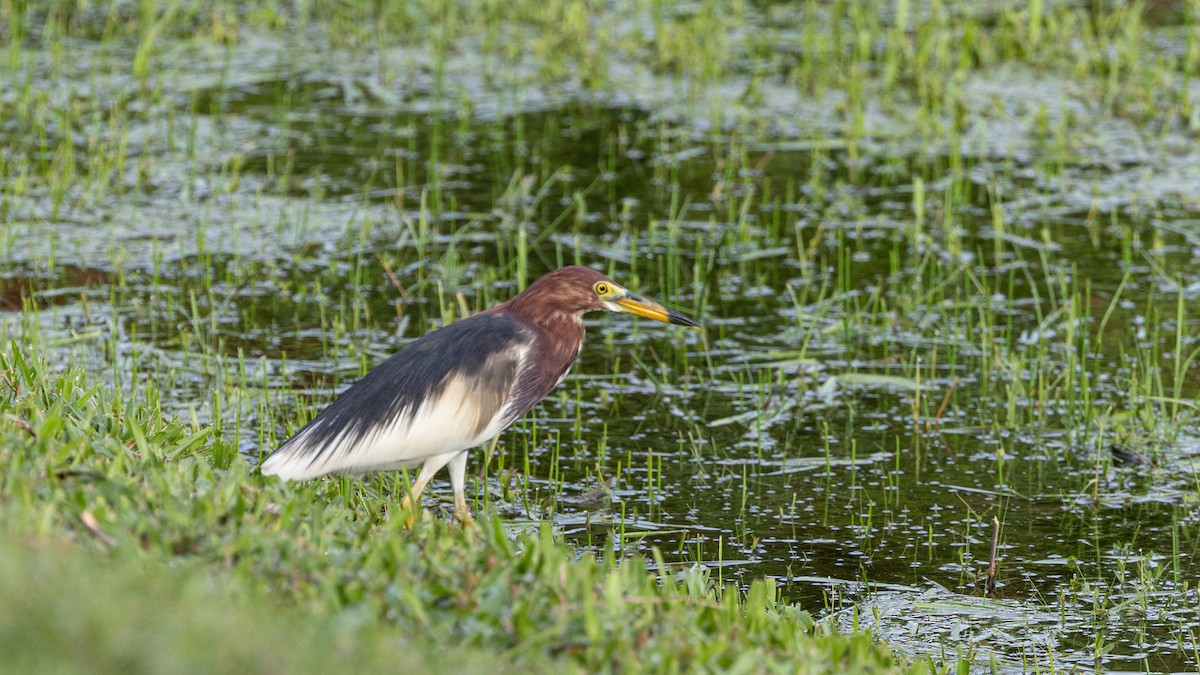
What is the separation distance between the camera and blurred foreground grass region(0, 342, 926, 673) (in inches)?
120

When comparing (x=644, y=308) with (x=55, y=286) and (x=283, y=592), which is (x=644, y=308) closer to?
(x=283, y=592)

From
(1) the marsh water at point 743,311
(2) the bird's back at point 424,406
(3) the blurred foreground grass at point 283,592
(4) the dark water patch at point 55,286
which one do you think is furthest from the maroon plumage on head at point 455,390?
(4) the dark water patch at point 55,286

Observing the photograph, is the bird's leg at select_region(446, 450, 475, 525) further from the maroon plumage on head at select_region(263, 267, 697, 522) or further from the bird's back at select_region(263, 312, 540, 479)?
the bird's back at select_region(263, 312, 540, 479)

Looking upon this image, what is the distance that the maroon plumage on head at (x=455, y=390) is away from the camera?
5.36 metres

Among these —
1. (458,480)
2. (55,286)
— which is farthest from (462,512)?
(55,286)

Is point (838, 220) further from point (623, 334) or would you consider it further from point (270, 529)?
point (270, 529)

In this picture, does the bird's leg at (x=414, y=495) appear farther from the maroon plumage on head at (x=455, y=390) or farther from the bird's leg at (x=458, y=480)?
the bird's leg at (x=458, y=480)

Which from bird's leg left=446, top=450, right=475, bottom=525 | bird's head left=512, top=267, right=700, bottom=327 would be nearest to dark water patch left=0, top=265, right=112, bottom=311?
bird's leg left=446, top=450, right=475, bottom=525

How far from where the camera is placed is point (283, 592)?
3.72 m

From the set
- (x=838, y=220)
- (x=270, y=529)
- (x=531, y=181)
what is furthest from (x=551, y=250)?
(x=270, y=529)

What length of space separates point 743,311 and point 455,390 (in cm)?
341

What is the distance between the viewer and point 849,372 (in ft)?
25.9

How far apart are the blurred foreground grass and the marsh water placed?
0.61 meters

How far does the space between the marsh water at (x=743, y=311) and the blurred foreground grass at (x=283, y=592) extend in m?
0.61
